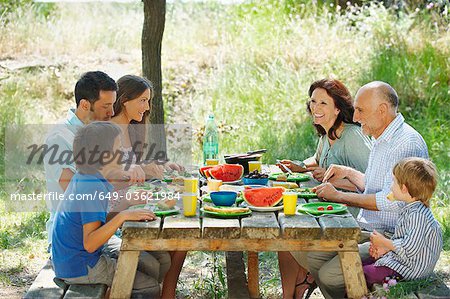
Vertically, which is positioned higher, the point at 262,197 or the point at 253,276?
the point at 262,197

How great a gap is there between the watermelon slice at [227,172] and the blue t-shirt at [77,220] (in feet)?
3.57

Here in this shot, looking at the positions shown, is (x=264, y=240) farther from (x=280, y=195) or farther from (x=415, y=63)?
(x=415, y=63)

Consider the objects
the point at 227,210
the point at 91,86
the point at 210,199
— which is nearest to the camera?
the point at 227,210

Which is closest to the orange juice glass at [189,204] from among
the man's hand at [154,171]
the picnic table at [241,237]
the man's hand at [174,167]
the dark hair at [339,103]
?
the picnic table at [241,237]

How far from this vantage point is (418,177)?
13.5ft

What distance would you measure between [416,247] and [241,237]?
939 millimetres

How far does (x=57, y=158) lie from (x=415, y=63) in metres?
6.50

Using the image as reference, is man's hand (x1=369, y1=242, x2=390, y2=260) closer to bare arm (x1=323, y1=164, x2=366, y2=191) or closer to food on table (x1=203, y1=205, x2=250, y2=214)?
food on table (x1=203, y1=205, x2=250, y2=214)

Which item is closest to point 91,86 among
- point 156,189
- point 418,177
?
point 156,189

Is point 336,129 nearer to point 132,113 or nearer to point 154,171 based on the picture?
point 154,171

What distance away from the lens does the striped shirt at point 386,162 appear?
4.59 metres

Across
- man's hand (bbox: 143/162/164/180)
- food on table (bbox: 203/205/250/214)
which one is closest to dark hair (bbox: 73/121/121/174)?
food on table (bbox: 203/205/250/214)

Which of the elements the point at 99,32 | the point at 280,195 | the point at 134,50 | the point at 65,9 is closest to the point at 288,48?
the point at 134,50

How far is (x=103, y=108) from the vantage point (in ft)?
16.4
